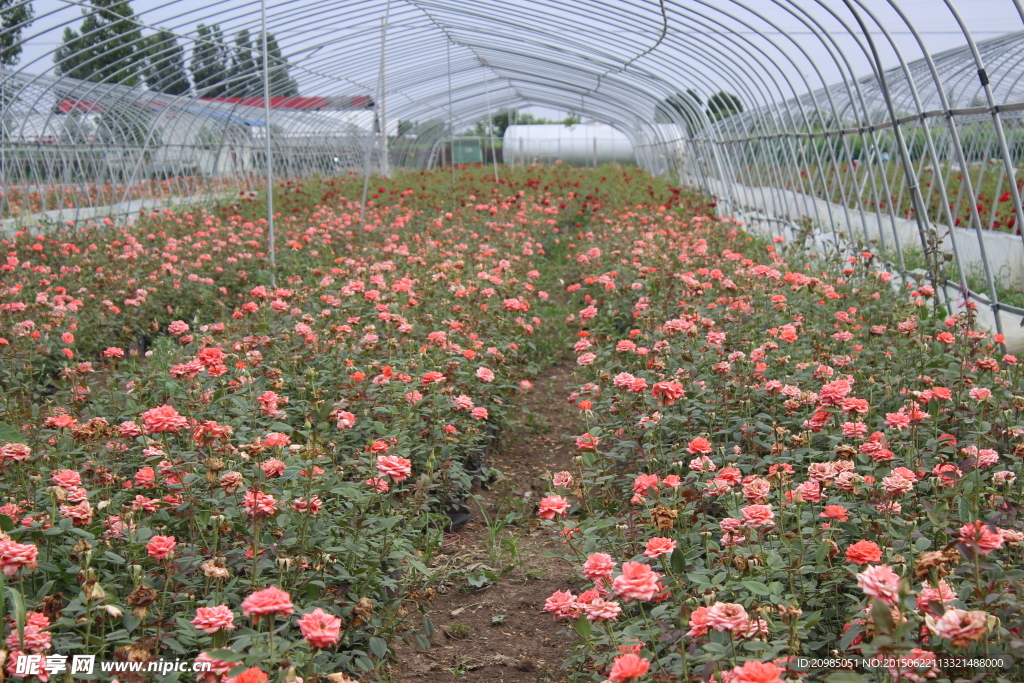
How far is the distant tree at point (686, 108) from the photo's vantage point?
1395cm

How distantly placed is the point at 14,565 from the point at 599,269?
5.71 meters

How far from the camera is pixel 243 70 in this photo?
40.0ft

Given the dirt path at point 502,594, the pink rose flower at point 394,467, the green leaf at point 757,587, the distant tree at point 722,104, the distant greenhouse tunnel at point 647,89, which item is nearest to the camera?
the green leaf at point 757,587

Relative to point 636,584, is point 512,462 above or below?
below

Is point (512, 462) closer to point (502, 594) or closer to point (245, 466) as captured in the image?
point (502, 594)

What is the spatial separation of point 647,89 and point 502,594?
558 inches

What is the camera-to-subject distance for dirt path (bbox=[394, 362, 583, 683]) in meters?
2.52

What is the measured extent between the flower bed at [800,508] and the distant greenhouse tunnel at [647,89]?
0.98 meters

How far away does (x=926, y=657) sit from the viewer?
127cm

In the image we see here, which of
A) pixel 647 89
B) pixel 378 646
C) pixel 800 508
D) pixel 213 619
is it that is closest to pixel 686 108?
pixel 647 89

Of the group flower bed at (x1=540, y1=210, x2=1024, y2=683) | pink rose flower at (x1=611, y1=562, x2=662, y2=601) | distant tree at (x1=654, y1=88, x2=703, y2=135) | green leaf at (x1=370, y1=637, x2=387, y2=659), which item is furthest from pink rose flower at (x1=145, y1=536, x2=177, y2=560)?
distant tree at (x1=654, y1=88, x2=703, y2=135)

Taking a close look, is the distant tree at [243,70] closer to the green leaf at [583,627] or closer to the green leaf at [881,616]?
the green leaf at [583,627]

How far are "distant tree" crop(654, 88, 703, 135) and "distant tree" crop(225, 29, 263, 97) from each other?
6.75 meters

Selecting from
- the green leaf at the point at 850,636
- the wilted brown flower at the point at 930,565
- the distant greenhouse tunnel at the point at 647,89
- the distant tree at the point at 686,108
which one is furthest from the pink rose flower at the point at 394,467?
the distant tree at the point at 686,108
